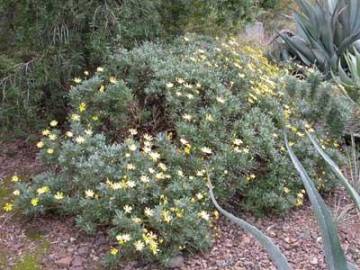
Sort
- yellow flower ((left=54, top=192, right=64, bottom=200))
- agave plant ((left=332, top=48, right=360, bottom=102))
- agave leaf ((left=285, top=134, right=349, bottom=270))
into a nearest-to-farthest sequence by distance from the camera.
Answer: agave leaf ((left=285, top=134, right=349, bottom=270)), yellow flower ((left=54, top=192, right=64, bottom=200)), agave plant ((left=332, top=48, right=360, bottom=102))

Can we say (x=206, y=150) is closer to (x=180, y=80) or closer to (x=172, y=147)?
(x=172, y=147)

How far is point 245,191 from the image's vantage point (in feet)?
11.6

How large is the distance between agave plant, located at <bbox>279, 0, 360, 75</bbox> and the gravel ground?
8.61ft

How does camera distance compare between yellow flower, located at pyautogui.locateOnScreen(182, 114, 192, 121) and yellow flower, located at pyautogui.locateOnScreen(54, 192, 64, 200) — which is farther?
yellow flower, located at pyautogui.locateOnScreen(182, 114, 192, 121)

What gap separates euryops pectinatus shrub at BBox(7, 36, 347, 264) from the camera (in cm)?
302

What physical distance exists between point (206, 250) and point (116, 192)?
1.90 feet

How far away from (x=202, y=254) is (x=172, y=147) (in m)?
0.62

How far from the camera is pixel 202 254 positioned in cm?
313

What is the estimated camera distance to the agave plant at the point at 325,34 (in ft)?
19.1

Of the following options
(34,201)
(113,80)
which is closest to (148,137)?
(113,80)

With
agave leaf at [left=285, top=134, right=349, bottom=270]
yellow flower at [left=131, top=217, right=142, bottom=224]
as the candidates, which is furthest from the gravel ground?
agave leaf at [left=285, top=134, right=349, bottom=270]

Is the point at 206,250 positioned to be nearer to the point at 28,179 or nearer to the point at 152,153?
the point at 152,153

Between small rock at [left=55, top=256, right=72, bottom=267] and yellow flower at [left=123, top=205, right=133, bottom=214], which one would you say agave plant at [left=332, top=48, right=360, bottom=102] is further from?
small rock at [left=55, top=256, right=72, bottom=267]

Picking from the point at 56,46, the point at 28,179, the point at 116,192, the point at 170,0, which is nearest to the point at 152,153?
the point at 116,192
